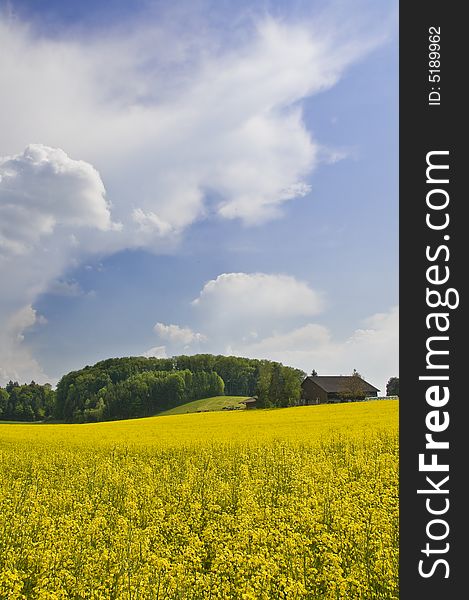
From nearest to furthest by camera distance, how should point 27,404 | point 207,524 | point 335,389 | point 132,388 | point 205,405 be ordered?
1. point 207,524
2. point 335,389
3. point 205,405
4. point 132,388
5. point 27,404

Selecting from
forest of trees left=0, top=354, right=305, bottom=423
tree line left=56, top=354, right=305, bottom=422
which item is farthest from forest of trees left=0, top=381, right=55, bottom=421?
tree line left=56, top=354, right=305, bottom=422

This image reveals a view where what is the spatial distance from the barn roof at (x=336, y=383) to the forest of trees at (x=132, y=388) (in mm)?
6867

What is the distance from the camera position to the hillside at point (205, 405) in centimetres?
7231

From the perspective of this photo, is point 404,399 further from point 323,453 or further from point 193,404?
point 193,404

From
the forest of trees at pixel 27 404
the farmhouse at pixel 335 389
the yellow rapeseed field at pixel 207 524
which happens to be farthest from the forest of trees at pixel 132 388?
the yellow rapeseed field at pixel 207 524

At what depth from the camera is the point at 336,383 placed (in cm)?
6303

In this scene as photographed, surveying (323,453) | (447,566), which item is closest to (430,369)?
(447,566)

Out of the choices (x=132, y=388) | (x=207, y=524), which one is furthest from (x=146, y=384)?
(x=207, y=524)

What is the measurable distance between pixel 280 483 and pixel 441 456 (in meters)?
7.91

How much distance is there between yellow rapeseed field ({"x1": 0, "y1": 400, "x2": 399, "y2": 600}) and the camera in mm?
6562

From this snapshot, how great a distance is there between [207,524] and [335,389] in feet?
176

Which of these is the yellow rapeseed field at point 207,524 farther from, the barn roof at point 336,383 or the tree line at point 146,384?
the tree line at point 146,384

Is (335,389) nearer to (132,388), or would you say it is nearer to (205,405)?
(205,405)

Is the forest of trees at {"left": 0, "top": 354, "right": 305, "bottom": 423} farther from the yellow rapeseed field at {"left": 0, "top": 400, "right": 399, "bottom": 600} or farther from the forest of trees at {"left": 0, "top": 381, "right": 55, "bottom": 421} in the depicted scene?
the yellow rapeseed field at {"left": 0, "top": 400, "right": 399, "bottom": 600}
